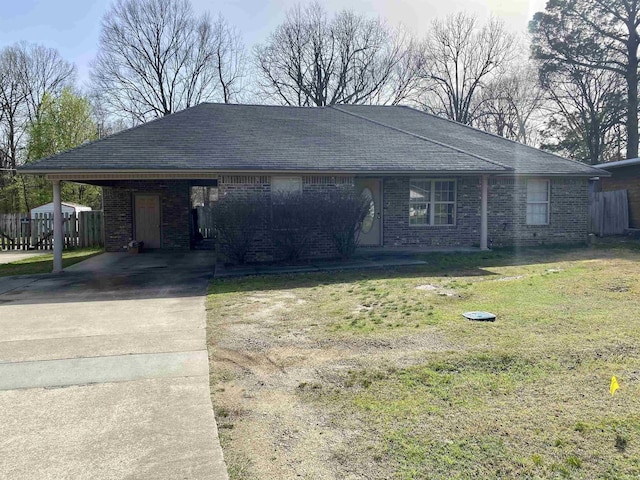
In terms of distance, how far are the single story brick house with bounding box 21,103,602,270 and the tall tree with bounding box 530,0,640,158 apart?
1371 cm

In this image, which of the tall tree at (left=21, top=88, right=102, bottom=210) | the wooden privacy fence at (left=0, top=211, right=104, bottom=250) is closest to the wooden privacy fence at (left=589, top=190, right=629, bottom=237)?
the wooden privacy fence at (left=0, top=211, right=104, bottom=250)

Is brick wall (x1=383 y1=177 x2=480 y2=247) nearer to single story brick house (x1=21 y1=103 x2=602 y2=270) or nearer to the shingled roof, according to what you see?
single story brick house (x1=21 y1=103 x2=602 y2=270)

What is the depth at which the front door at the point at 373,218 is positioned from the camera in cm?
1423

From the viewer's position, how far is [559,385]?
12.6 ft

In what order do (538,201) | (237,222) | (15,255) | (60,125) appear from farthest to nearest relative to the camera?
(60,125) < (15,255) < (538,201) < (237,222)

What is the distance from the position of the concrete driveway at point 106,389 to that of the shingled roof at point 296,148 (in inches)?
174

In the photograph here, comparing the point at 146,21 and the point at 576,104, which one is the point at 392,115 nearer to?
the point at 576,104

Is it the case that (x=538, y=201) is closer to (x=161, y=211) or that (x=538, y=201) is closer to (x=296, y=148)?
(x=296, y=148)

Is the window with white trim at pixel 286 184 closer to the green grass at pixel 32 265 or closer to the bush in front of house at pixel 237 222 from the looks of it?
the bush in front of house at pixel 237 222

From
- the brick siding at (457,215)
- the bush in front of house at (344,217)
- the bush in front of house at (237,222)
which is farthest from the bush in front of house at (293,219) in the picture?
the brick siding at (457,215)

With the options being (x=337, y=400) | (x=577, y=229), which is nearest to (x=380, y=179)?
(x=577, y=229)

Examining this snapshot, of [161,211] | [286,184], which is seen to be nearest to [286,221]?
[286,184]

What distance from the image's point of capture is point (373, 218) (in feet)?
47.0

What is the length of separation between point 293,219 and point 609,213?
15.2m
